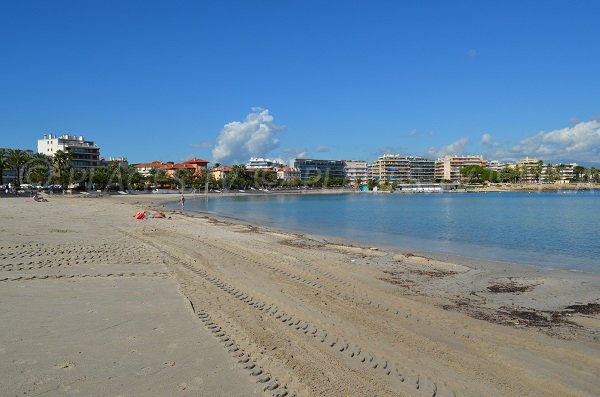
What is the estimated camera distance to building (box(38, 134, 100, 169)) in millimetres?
133125

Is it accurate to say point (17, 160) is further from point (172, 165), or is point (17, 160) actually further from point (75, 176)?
point (172, 165)

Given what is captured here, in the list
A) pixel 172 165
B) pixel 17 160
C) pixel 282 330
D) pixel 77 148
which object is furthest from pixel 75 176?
pixel 282 330

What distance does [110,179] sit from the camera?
351 feet

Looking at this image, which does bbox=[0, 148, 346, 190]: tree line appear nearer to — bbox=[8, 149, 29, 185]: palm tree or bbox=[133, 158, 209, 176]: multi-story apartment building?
bbox=[8, 149, 29, 185]: palm tree

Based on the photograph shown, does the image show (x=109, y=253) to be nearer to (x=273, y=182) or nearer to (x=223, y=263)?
(x=223, y=263)

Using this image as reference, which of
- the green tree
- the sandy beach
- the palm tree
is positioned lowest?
the sandy beach

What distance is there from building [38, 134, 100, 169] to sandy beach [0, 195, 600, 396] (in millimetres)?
131739

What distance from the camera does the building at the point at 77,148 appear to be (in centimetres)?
13312

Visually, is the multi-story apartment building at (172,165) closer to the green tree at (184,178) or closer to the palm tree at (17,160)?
the green tree at (184,178)

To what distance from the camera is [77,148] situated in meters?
132

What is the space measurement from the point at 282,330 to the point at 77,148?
14100cm

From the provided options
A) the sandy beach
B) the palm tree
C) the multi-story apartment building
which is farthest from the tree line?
the sandy beach

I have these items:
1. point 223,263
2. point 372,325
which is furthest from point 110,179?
point 372,325

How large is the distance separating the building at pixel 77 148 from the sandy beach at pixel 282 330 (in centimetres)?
13174
